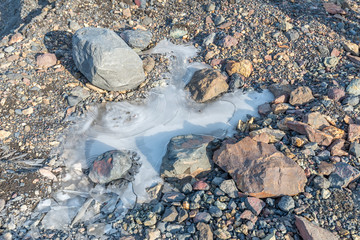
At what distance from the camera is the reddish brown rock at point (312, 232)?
3465 millimetres

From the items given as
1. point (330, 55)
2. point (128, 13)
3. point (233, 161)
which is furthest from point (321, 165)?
point (128, 13)

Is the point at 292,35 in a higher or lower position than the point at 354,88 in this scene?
higher

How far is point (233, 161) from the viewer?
435 centimetres

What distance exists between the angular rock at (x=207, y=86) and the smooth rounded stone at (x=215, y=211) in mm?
2272

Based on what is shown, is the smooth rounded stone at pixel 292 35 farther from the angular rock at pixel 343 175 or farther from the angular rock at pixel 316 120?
the angular rock at pixel 343 175

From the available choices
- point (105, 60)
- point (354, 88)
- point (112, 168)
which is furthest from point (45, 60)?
point (354, 88)

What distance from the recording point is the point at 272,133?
4.76 metres

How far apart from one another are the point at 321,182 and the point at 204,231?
1.68 m

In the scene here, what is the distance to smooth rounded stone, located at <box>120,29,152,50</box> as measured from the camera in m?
6.28

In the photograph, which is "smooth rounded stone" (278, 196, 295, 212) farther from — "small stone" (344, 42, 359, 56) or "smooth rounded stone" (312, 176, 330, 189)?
"small stone" (344, 42, 359, 56)

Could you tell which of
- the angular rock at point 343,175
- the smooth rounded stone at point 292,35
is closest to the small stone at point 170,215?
the angular rock at point 343,175

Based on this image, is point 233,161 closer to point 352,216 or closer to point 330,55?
point 352,216

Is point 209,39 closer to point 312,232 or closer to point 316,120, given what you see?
point 316,120

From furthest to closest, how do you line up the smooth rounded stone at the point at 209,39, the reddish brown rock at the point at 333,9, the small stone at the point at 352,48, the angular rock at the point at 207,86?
the reddish brown rock at the point at 333,9
the smooth rounded stone at the point at 209,39
the small stone at the point at 352,48
the angular rock at the point at 207,86
